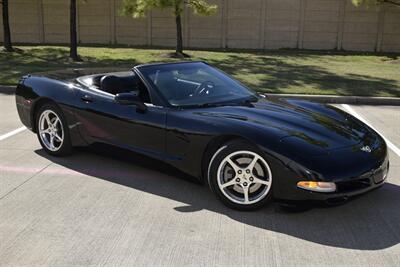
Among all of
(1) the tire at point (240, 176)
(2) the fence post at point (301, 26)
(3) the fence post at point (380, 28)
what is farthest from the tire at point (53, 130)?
(3) the fence post at point (380, 28)

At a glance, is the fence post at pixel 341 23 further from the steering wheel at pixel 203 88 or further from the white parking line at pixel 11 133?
the steering wheel at pixel 203 88

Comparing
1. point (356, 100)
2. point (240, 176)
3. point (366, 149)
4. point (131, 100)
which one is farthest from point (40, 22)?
point (366, 149)

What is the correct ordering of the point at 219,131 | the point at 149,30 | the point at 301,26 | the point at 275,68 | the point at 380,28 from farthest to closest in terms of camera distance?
1. the point at 149,30
2. the point at 301,26
3. the point at 380,28
4. the point at 275,68
5. the point at 219,131

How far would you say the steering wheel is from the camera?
5082 millimetres

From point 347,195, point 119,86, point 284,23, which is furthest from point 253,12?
point 347,195

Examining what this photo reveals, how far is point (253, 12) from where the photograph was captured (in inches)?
934

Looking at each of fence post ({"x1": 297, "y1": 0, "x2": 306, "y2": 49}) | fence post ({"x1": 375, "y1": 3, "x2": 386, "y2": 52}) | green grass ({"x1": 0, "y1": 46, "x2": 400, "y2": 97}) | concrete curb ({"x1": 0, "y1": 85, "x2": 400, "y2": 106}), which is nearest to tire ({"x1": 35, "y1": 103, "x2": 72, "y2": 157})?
green grass ({"x1": 0, "y1": 46, "x2": 400, "y2": 97})

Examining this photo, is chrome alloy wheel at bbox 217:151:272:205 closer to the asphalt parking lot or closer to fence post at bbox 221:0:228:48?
the asphalt parking lot

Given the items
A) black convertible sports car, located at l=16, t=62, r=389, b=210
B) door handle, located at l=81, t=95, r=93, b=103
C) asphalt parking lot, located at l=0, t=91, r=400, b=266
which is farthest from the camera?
door handle, located at l=81, t=95, r=93, b=103

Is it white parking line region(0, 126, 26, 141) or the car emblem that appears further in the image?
white parking line region(0, 126, 26, 141)

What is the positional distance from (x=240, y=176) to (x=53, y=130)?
2.62 metres

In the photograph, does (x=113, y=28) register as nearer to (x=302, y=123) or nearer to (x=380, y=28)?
(x=380, y=28)

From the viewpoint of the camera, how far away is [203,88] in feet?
17.0

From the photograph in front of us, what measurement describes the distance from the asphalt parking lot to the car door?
174mm
